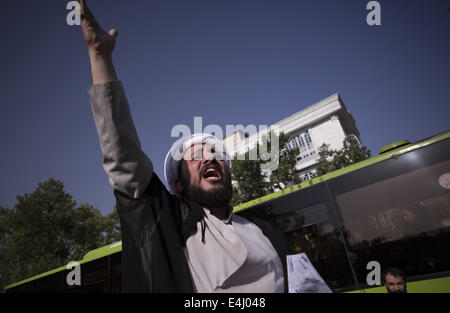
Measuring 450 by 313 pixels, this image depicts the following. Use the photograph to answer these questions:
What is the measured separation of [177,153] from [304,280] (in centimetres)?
112

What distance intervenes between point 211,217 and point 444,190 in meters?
4.44

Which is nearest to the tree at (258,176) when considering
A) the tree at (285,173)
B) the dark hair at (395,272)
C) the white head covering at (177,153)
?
the tree at (285,173)

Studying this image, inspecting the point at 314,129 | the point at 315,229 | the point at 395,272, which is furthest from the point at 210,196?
the point at 314,129

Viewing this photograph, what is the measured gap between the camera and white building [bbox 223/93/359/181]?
24.1m

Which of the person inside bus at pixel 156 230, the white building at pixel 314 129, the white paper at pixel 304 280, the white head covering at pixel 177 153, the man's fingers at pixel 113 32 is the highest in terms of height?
the white building at pixel 314 129

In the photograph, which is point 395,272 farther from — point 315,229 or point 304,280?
point 304,280

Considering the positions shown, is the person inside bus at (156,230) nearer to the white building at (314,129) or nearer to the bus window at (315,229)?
the bus window at (315,229)

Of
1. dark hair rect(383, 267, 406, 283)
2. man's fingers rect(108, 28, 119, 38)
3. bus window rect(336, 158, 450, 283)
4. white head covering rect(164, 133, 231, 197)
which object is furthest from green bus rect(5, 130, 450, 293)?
man's fingers rect(108, 28, 119, 38)

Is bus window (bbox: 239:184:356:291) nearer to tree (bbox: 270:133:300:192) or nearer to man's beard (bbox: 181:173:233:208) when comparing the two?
man's beard (bbox: 181:173:233:208)

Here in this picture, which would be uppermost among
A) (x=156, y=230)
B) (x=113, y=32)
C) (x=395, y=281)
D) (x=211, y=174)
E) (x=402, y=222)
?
(x=113, y=32)

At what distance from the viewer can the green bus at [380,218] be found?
12.0 ft

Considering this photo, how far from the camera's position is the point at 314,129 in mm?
25609

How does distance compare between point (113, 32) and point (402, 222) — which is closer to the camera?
point (113, 32)

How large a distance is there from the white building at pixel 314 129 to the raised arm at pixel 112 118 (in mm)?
23543
